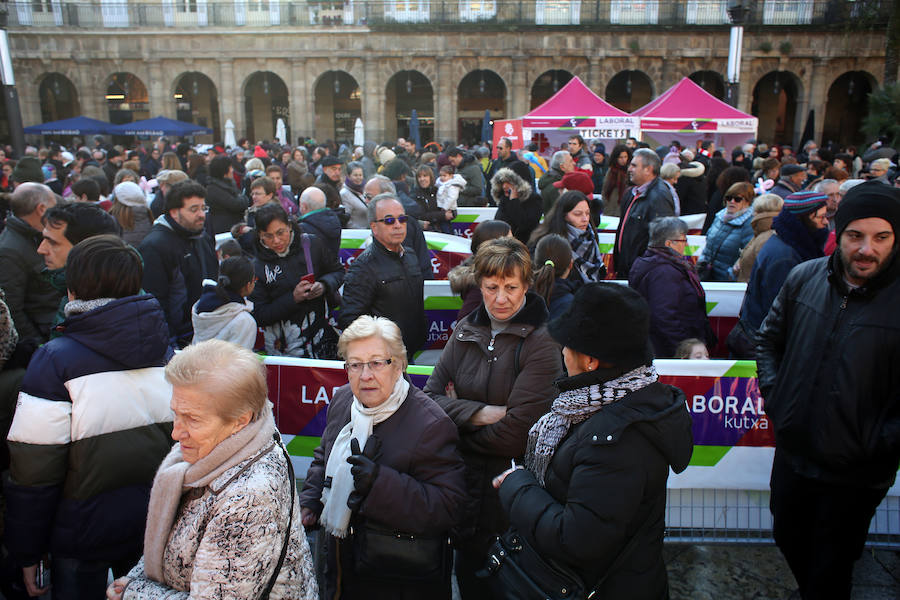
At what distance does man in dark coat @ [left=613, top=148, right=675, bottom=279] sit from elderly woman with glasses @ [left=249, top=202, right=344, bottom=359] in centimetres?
306

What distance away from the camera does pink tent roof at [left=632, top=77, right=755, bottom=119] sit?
47.1 feet

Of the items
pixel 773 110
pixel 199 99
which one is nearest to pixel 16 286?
pixel 199 99

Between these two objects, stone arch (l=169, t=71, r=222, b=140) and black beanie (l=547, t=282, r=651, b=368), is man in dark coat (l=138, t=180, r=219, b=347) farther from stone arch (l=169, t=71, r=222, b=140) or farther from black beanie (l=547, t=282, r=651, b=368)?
stone arch (l=169, t=71, r=222, b=140)

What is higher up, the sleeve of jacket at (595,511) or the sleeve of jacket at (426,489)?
the sleeve of jacket at (595,511)

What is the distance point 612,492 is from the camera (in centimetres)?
205

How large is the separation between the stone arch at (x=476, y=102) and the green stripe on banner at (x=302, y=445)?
96.3ft

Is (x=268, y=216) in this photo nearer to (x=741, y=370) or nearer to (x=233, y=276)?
(x=233, y=276)

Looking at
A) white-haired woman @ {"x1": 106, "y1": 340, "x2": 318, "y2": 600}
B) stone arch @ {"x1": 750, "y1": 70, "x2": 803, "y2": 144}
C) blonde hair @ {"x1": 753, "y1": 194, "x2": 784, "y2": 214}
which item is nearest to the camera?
white-haired woman @ {"x1": 106, "y1": 340, "x2": 318, "y2": 600}

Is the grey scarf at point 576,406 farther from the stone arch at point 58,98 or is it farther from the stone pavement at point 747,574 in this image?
the stone arch at point 58,98

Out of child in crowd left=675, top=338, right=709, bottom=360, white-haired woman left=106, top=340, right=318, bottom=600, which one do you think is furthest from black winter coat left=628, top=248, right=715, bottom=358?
white-haired woman left=106, top=340, right=318, bottom=600

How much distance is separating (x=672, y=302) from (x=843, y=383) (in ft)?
5.48

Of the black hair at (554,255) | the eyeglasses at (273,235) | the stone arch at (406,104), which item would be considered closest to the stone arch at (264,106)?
the stone arch at (406,104)

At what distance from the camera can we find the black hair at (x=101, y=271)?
271cm

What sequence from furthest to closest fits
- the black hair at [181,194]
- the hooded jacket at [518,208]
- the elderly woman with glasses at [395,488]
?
the hooded jacket at [518,208] → the black hair at [181,194] → the elderly woman with glasses at [395,488]
